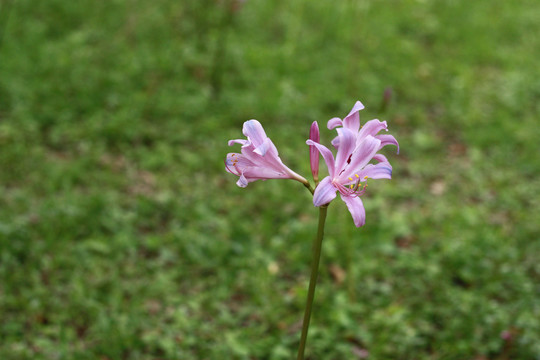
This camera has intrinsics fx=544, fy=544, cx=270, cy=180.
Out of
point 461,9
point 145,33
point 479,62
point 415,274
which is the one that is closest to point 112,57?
point 145,33

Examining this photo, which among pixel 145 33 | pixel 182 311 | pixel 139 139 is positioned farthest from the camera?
pixel 145 33

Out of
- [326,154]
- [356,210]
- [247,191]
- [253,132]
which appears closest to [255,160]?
[253,132]

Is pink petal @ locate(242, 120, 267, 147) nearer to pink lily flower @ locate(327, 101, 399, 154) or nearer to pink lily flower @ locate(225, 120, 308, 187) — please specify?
pink lily flower @ locate(225, 120, 308, 187)

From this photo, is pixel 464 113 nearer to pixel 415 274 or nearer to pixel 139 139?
pixel 415 274

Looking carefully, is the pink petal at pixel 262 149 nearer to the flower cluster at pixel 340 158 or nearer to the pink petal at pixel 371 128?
the flower cluster at pixel 340 158

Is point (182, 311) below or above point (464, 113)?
below

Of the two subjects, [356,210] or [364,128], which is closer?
[356,210]

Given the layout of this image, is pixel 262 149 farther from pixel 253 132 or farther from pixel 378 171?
pixel 378 171
